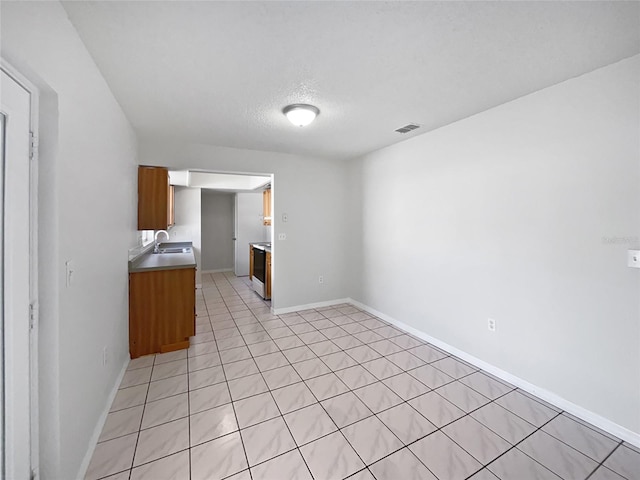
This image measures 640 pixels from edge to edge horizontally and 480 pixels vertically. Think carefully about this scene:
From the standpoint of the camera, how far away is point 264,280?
474cm

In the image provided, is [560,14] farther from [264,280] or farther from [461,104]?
[264,280]

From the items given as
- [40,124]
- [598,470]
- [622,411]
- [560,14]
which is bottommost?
[598,470]

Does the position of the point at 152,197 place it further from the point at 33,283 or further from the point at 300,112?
the point at 33,283

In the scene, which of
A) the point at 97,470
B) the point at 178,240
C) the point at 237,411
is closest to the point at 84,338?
the point at 97,470

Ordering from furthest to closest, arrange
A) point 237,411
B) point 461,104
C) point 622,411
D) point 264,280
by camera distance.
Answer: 1. point 264,280
2. point 461,104
3. point 237,411
4. point 622,411

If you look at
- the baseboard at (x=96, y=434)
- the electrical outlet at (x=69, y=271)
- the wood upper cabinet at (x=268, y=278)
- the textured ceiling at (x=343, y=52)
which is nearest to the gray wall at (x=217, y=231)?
the wood upper cabinet at (x=268, y=278)

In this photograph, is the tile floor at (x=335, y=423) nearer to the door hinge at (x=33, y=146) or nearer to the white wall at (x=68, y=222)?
the white wall at (x=68, y=222)

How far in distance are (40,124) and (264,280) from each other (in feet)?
12.3

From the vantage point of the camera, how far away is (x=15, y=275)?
1.04 metres

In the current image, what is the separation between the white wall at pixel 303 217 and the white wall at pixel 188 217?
2.36 metres

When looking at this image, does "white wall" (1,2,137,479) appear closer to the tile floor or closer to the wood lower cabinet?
the tile floor

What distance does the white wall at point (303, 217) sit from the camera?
12.3 feet

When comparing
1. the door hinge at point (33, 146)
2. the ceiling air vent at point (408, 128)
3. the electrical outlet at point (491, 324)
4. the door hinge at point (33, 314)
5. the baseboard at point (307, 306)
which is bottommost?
the baseboard at point (307, 306)

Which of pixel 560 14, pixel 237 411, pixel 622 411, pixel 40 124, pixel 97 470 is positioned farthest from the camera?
pixel 237 411
